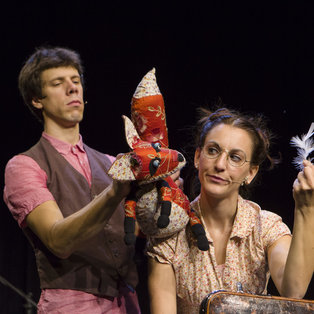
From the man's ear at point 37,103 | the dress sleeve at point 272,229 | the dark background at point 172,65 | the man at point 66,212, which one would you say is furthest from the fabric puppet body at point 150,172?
the dark background at point 172,65

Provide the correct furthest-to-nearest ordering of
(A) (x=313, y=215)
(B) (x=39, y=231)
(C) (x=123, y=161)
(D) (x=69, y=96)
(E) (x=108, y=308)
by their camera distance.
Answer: (D) (x=69, y=96)
(E) (x=108, y=308)
(B) (x=39, y=231)
(A) (x=313, y=215)
(C) (x=123, y=161)

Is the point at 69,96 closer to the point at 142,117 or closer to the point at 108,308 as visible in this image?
the point at 142,117

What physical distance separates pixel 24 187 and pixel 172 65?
206 centimetres

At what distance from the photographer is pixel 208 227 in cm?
176

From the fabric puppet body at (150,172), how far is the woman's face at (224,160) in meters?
0.17

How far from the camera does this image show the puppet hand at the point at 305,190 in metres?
1.37

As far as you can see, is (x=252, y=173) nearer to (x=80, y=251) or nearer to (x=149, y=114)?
(x=149, y=114)

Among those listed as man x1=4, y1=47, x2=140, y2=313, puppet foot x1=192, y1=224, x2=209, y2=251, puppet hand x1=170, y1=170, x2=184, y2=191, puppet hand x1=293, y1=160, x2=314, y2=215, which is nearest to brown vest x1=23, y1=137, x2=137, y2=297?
man x1=4, y1=47, x2=140, y2=313

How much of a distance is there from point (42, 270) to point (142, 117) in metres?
0.66

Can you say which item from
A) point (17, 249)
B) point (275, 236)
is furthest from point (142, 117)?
point (17, 249)

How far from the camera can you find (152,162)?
128 cm

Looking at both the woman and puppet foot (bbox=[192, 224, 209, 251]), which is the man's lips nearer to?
the woman

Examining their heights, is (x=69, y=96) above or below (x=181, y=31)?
below

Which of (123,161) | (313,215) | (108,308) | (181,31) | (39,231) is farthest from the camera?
(181,31)
